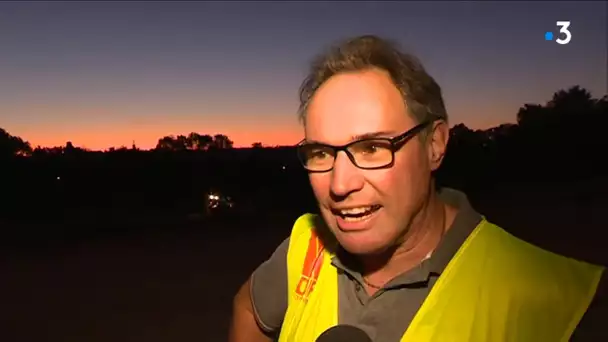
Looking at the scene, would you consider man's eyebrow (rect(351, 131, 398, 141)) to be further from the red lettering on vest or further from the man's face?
the red lettering on vest

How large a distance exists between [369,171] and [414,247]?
289 mm

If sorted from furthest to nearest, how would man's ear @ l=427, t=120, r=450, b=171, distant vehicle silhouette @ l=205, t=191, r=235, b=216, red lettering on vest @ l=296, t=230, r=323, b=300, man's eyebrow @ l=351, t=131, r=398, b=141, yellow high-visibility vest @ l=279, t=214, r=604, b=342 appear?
distant vehicle silhouette @ l=205, t=191, r=235, b=216, red lettering on vest @ l=296, t=230, r=323, b=300, man's ear @ l=427, t=120, r=450, b=171, man's eyebrow @ l=351, t=131, r=398, b=141, yellow high-visibility vest @ l=279, t=214, r=604, b=342

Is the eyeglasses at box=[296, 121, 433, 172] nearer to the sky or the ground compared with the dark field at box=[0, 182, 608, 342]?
nearer to the sky

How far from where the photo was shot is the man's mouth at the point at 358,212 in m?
1.75

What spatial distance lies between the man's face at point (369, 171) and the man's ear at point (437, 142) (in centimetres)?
4

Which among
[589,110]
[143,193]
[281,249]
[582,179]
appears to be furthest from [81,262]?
[589,110]

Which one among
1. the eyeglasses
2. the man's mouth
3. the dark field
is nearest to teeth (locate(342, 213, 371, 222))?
the man's mouth

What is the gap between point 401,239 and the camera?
1837 mm

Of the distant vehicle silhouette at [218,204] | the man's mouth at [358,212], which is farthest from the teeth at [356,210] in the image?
the distant vehicle silhouette at [218,204]

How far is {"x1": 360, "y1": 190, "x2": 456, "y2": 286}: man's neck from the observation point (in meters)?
1.86

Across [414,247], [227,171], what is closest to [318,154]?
[414,247]

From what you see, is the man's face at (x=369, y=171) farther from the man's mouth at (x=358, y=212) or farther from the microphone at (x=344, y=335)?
the microphone at (x=344, y=335)

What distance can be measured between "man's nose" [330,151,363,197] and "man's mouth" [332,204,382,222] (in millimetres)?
50

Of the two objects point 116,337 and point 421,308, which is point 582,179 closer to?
point 116,337
